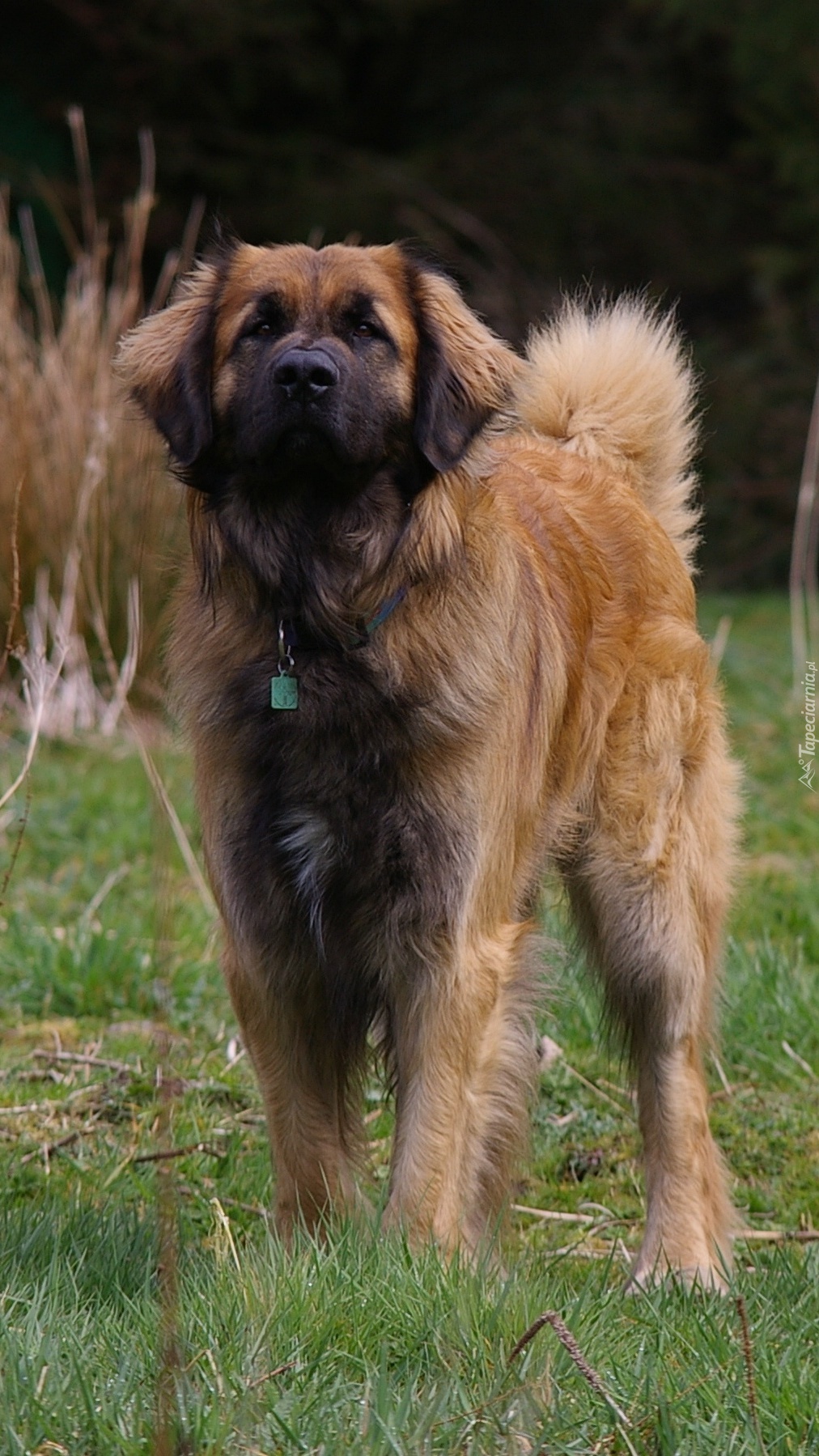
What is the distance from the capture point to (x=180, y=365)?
139 inches

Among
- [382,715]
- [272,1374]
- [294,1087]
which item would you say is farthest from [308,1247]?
[382,715]

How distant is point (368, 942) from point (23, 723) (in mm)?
4569

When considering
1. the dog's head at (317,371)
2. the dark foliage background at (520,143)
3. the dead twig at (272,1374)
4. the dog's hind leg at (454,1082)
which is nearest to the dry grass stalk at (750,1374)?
the dead twig at (272,1374)

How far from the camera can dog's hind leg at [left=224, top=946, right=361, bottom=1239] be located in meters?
3.47

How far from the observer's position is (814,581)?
14.0 metres

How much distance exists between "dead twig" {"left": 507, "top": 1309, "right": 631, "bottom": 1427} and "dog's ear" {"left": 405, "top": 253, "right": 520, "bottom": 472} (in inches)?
67.1

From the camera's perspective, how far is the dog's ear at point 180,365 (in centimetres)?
345

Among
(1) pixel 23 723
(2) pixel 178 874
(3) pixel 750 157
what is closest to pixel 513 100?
(3) pixel 750 157

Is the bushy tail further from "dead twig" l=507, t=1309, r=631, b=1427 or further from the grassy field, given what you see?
"dead twig" l=507, t=1309, r=631, b=1427

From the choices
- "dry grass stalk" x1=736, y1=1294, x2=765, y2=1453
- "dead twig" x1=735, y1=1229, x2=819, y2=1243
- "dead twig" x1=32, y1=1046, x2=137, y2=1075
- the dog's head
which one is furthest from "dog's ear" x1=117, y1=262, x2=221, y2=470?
"dead twig" x1=735, y1=1229, x2=819, y2=1243

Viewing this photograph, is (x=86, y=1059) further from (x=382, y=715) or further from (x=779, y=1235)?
(x=779, y=1235)

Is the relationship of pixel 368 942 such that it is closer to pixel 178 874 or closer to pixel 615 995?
pixel 615 995

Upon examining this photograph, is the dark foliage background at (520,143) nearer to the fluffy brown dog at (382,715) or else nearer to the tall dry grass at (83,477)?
the tall dry grass at (83,477)

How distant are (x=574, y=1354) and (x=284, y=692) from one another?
142cm
